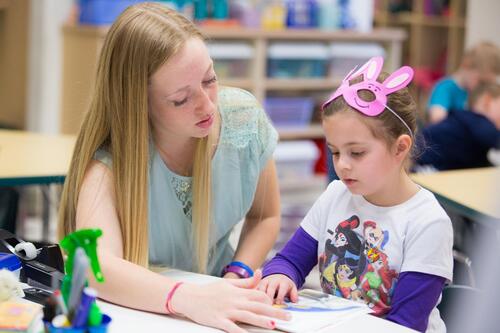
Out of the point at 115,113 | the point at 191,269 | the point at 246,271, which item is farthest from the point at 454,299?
the point at 115,113

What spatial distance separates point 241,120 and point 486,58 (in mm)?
2970

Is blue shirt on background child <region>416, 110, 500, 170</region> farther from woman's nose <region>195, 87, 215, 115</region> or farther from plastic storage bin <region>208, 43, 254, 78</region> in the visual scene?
woman's nose <region>195, 87, 215, 115</region>

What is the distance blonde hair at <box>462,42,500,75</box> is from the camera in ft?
14.4

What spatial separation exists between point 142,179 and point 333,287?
0.42 metres

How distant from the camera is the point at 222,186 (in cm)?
175

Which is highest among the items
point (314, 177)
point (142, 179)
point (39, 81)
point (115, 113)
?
point (115, 113)

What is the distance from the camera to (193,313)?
4.13 ft

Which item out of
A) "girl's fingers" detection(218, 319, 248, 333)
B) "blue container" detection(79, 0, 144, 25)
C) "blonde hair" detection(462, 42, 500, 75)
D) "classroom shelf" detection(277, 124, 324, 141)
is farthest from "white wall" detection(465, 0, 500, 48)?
"girl's fingers" detection(218, 319, 248, 333)

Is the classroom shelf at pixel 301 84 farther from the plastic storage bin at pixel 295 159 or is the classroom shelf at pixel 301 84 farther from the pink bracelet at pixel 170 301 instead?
the pink bracelet at pixel 170 301

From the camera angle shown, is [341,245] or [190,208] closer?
[341,245]

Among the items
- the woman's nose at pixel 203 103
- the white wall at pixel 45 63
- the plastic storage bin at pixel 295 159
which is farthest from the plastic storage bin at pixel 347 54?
the woman's nose at pixel 203 103

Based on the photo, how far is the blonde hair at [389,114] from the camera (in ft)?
4.54

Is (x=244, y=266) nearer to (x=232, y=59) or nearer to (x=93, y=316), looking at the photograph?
(x=93, y=316)

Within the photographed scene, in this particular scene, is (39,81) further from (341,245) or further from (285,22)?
(341,245)
